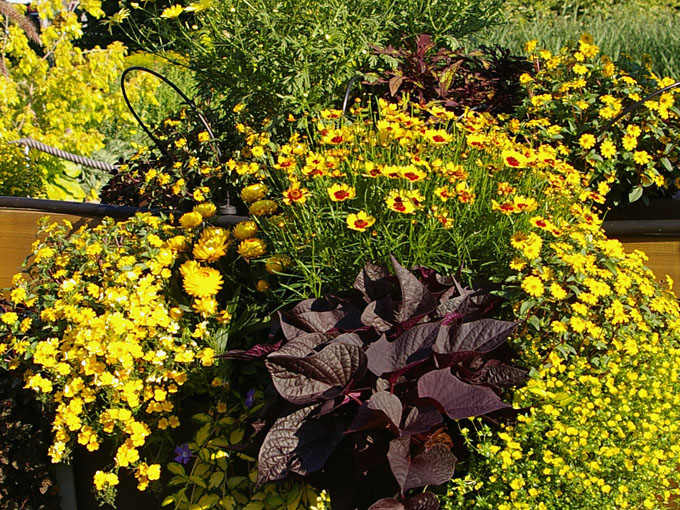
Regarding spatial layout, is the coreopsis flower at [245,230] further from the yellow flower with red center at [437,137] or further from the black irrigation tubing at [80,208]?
the yellow flower with red center at [437,137]

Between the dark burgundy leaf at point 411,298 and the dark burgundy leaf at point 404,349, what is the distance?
4.4 inches

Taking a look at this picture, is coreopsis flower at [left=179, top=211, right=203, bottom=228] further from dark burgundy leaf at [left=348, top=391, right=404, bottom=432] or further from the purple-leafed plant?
dark burgundy leaf at [left=348, top=391, right=404, bottom=432]

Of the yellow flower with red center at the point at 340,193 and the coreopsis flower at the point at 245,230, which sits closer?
the yellow flower with red center at the point at 340,193

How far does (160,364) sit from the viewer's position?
1936 millimetres

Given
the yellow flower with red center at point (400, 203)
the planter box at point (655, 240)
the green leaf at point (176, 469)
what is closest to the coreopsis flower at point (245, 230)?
the yellow flower with red center at point (400, 203)

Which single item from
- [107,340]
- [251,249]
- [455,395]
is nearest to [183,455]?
[107,340]

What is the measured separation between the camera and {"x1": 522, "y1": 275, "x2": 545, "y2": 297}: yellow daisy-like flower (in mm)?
1802

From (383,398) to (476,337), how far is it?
340mm

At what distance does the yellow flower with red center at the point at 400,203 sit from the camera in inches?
71.9

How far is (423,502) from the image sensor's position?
5.28ft

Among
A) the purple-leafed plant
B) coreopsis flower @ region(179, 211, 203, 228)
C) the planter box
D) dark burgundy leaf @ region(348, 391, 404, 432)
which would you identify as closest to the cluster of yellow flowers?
coreopsis flower @ region(179, 211, 203, 228)

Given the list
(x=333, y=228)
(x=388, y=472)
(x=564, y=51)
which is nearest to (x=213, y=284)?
(x=333, y=228)

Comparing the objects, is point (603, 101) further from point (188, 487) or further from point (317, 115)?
point (188, 487)

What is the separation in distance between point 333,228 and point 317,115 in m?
0.86
